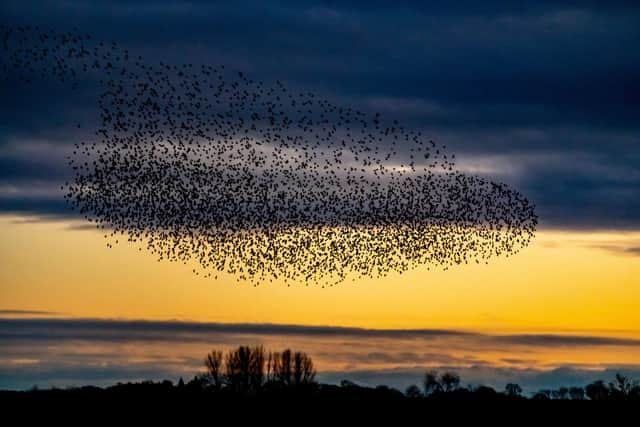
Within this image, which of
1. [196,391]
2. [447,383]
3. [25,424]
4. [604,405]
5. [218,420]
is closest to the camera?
[25,424]

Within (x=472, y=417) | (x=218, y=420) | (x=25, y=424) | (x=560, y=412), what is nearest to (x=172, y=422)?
(x=218, y=420)

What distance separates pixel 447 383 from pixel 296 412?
83111 millimetres

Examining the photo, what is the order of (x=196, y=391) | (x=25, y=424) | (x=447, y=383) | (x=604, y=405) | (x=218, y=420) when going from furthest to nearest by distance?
(x=447, y=383)
(x=196, y=391)
(x=604, y=405)
(x=218, y=420)
(x=25, y=424)

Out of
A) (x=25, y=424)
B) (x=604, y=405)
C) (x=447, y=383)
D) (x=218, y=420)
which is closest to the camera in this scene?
(x=25, y=424)

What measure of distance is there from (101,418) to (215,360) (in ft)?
294

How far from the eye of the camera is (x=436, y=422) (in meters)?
99.8

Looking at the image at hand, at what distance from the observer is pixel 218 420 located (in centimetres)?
9900

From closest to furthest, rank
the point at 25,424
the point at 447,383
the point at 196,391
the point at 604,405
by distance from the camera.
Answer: the point at 25,424
the point at 604,405
the point at 196,391
the point at 447,383

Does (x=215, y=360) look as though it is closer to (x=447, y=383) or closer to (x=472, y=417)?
(x=447, y=383)

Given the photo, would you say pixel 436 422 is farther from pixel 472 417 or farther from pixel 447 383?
pixel 447 383

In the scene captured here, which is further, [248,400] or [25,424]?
[248,400]

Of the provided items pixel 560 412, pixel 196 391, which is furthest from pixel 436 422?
pixel 196 391

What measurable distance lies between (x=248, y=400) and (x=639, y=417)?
3624cm

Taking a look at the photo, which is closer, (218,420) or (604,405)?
(218,420)
